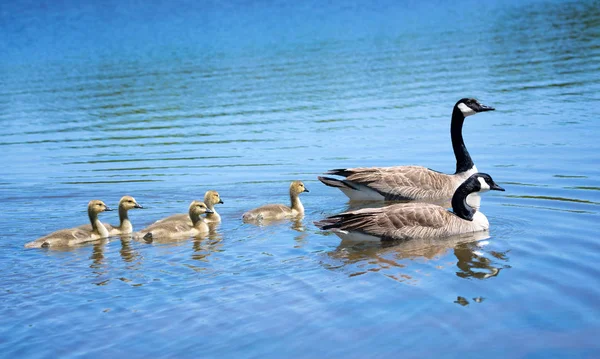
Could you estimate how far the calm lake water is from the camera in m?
7.66

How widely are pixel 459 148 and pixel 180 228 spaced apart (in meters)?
5.62

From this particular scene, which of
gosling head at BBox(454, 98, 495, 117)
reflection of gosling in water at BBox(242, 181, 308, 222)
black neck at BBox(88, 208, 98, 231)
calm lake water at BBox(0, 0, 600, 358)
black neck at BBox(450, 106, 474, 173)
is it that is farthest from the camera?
gosling head at BBox(454, 98, 495, 117)

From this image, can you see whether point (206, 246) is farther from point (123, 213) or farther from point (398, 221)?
point (398, 221)

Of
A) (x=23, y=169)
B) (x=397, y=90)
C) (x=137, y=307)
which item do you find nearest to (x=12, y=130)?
(x=23, y=169)

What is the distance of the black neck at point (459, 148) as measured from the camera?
47.8 ft

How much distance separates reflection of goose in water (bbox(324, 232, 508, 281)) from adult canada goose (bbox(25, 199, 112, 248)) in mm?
3541

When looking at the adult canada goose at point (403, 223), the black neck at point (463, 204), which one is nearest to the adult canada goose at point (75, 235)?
the adult canada goose at point (403, 223)

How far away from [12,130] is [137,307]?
17.2 m

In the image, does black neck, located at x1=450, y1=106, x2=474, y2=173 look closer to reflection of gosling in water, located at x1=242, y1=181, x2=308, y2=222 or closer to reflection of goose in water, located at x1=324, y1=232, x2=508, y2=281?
reflection of gosling in water, located at x1=242, y1=181, x2=308, y2=222

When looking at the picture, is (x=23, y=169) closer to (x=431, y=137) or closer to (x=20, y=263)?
(x=20, y=263)

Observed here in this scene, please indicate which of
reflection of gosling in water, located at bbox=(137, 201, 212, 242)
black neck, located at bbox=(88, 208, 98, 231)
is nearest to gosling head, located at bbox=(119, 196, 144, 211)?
black neck, located at bbox=(88, 208, 98, 231)

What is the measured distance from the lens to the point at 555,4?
48.6 meters

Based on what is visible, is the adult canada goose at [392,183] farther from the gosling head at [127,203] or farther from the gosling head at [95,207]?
the gosling head at [95,207]

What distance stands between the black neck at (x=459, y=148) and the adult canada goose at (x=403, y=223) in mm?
3447
